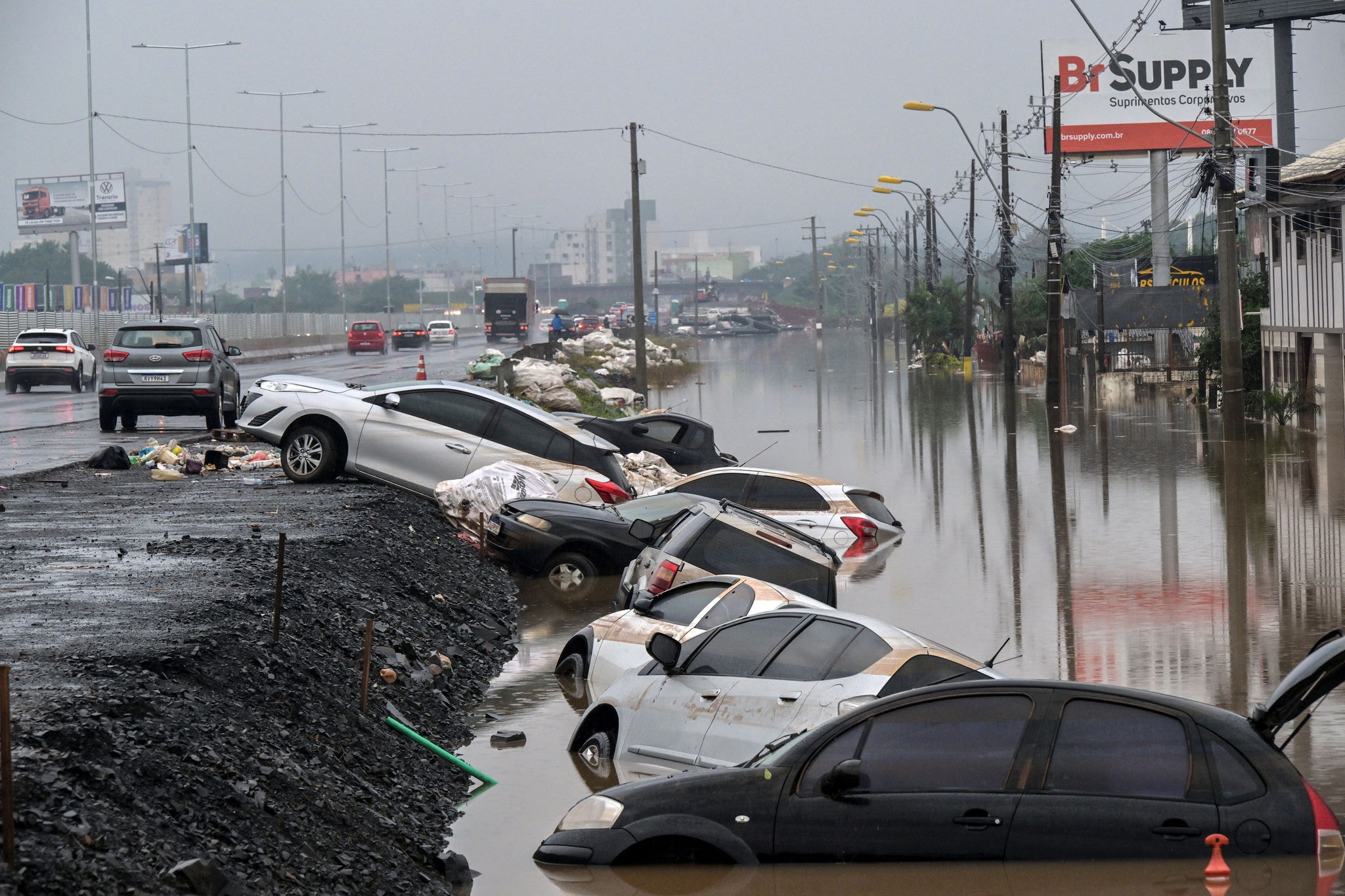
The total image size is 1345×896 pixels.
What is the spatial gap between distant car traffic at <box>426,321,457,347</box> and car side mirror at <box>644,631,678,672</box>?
78.2 metres

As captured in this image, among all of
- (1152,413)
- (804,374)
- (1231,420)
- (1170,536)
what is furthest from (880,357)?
(1170,536)

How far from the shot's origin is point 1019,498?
24531mm

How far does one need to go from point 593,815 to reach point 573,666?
202 inches

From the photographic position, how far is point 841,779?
640cm

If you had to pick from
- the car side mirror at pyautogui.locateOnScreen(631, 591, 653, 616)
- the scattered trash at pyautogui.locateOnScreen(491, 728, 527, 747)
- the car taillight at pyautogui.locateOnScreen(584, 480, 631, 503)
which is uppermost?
the car taillight at pyautogui.locateOnScreen(584, 480, 631, 503)

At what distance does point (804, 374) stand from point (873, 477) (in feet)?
141

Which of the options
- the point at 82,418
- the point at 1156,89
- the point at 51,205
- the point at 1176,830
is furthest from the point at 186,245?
the point at 1176,830

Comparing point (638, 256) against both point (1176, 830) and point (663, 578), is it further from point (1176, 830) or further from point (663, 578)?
point (1176, 830)

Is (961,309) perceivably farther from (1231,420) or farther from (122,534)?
(122,534)

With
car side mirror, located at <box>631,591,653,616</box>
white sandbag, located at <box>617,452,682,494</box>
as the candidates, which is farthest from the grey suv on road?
car side mirror, located at <box>631,591,653,616</box>

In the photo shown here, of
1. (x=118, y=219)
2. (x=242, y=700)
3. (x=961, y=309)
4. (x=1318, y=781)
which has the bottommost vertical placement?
(x=1318, y=781)

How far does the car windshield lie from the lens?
656 inches

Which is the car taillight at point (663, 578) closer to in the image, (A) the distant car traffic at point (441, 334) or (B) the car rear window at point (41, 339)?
(B) the car rear window at point (41, 339)

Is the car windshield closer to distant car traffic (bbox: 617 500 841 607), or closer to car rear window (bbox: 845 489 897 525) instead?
distant car traffic (bbox: 617 500 841 607)
